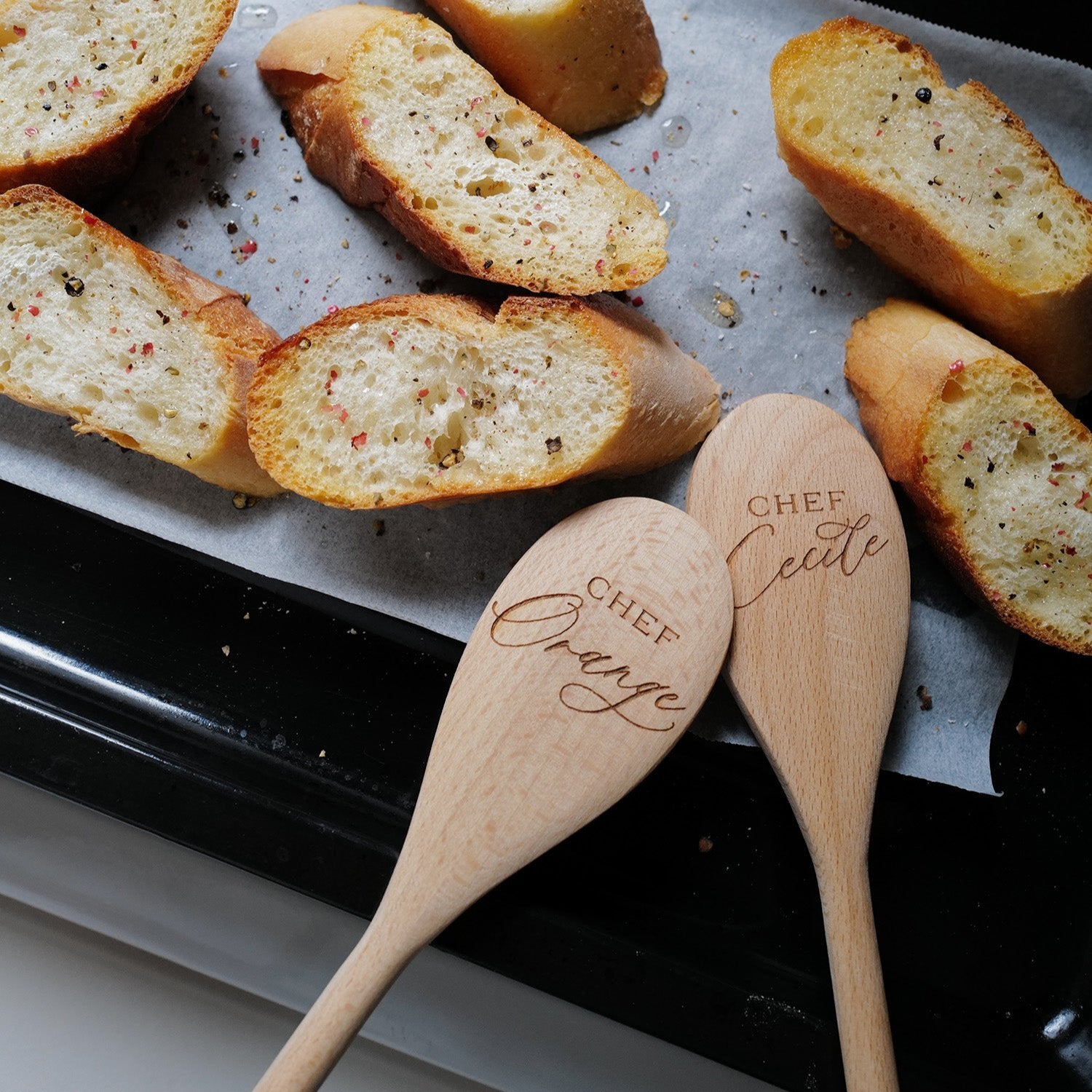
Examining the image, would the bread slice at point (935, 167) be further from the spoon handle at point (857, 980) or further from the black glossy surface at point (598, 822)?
the spoon handle at point (857, 980)

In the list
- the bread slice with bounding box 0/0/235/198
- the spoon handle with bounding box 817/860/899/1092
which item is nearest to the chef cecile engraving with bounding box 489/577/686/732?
the spoon handle with bounding box 817/860/899/1092

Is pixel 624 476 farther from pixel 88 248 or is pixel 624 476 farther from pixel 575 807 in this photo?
pixel 88 248

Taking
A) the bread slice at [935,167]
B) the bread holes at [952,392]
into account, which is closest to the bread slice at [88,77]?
the bread slice at [935,167]

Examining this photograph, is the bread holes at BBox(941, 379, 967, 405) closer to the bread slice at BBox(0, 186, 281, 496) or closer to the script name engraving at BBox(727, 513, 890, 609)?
the script name engraving at BBox(727, 513, 890, 609)

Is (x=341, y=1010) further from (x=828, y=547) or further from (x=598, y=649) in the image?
(x=828, y=547)

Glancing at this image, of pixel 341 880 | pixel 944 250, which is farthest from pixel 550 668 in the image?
pixel 944 250
